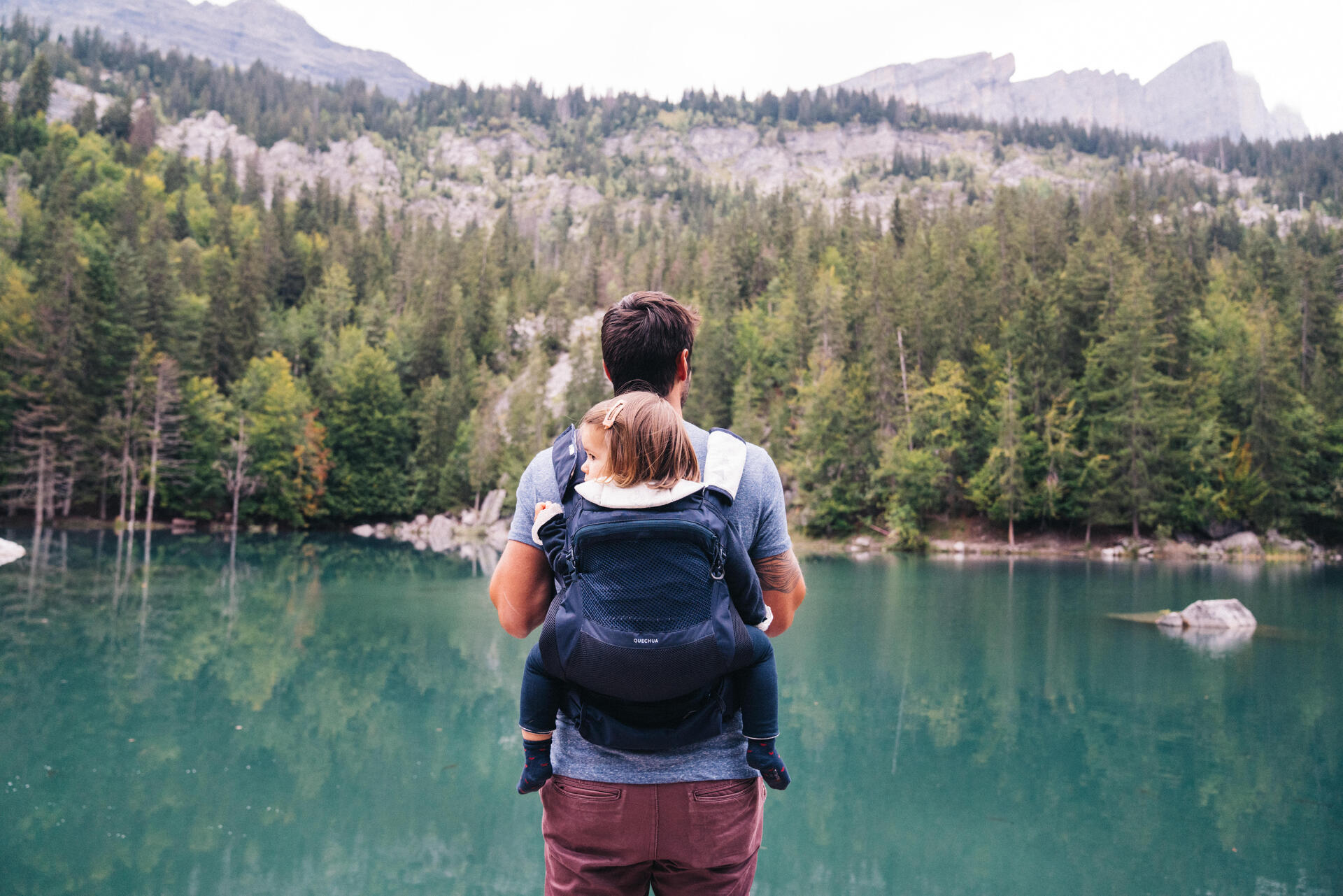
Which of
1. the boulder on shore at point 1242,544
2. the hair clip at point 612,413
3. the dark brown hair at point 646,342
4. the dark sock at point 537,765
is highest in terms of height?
the dark brown hair at point 646,342

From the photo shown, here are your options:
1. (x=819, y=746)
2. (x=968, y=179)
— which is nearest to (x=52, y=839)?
(x=819, y=746)

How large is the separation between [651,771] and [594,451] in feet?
2.91

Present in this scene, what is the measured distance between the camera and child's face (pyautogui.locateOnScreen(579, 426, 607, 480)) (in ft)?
7.37

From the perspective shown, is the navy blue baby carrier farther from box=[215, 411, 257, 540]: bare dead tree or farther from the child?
box=[215, 411, 257, 540]: bare dead tree

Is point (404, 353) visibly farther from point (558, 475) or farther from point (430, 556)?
point (558, 475)

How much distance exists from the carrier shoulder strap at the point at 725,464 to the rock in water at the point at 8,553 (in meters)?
30.5

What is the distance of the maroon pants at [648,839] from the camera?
222cm

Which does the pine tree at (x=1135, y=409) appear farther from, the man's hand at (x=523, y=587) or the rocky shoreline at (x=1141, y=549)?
the man's hand at (x=523, y=587)

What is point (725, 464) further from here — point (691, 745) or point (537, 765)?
point (537, 765)

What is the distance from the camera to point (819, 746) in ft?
32.2

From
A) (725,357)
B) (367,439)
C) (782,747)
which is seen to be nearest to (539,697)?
(782,747)

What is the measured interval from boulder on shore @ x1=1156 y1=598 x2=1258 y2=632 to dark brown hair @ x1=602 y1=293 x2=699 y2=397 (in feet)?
64.7

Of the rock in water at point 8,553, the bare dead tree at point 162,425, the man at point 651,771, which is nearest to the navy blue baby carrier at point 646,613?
the man at point 651,771

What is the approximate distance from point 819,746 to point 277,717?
6.73 metres
